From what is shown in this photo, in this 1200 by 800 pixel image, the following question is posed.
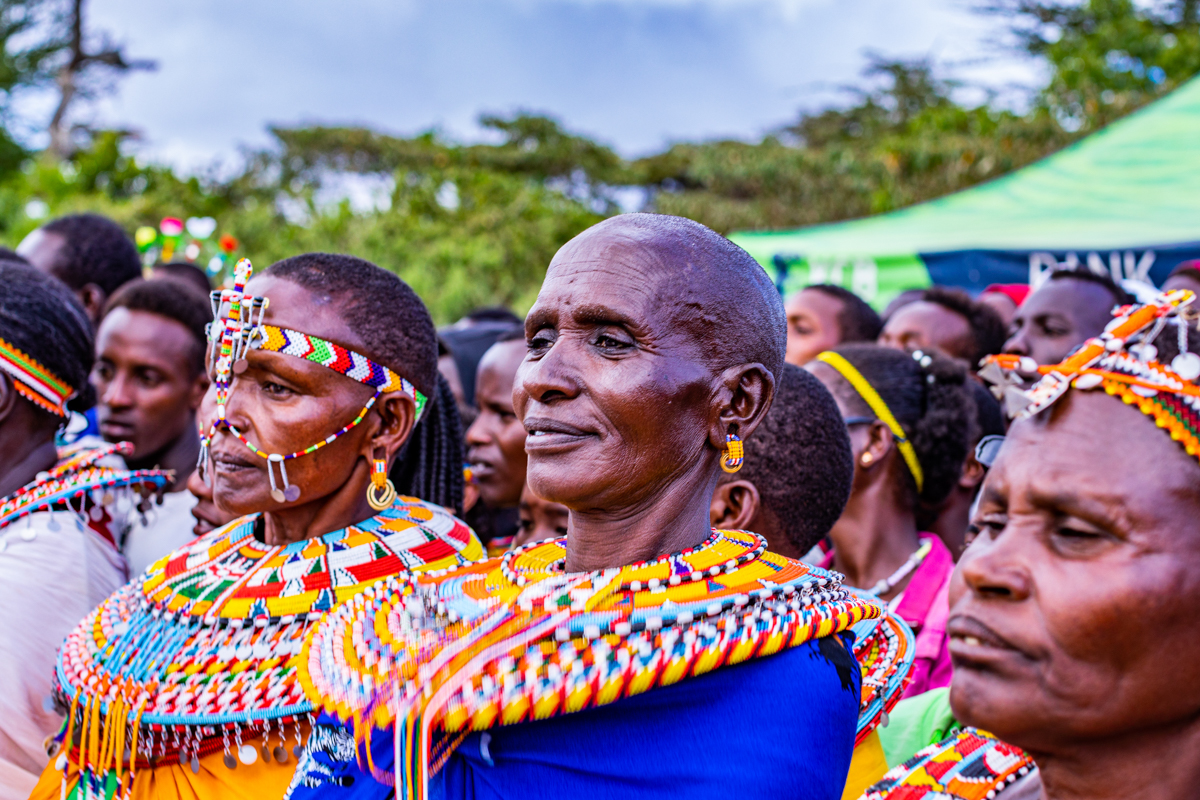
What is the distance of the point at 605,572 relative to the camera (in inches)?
72.5

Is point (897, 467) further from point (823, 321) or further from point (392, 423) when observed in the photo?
point (823, 321)

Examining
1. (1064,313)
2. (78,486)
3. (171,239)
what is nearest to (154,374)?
(78,486)

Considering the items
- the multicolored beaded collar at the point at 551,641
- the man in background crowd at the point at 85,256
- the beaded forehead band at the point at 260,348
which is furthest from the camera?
the man in background crowd at the point at 85,256

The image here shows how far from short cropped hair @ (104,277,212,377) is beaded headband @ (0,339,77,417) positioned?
27.2 inches

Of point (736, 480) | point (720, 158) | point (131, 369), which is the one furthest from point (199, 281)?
point (720, 158)

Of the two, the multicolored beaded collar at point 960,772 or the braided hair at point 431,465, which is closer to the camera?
the multicolored beaded collar at point 960,772

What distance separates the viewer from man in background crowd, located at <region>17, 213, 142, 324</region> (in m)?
5.77

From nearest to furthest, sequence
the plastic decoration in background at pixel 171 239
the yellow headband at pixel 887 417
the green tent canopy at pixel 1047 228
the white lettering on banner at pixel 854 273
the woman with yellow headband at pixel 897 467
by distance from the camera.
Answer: the woman with yellow headband at pixel 897 467, the yellow headband at pixel 887 417, the plastic decoration in background at pixel 171 239, the green tent canopy at pixel 1047 228, the white lettering on banner at pixel 854 273

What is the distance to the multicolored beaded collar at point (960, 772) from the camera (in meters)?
1.74

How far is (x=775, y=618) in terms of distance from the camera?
1807 mm

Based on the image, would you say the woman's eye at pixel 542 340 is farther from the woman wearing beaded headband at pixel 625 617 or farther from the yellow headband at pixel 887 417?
the yellow headband at pixel 887 417

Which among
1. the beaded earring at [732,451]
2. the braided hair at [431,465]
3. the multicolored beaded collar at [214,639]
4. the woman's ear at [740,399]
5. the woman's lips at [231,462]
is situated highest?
the woman's ear at [740,399]

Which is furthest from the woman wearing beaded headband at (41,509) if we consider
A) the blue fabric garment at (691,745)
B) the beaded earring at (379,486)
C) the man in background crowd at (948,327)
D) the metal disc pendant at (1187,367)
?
the man in background crowd at (948,327)

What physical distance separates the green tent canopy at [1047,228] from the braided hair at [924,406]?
272cm
